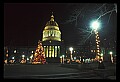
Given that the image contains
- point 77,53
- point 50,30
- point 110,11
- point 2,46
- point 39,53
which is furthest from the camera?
point 50,30

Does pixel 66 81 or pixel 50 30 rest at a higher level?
pixel 50 30

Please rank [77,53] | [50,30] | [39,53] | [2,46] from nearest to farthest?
[2,46], [39,53], [77,53], [50,30]

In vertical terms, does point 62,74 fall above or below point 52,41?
below

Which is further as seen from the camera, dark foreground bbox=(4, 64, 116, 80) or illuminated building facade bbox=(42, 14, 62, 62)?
illuminated building facade bbox=(42, 14, 62, 62)

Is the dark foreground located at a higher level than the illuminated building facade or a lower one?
lower

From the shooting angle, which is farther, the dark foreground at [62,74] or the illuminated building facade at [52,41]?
the illuminated building facade at [52,41]

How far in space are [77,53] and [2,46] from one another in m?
51.6

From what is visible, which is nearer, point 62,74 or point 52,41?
point 62,74

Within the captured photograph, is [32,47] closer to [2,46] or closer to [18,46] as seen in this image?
[18,46]

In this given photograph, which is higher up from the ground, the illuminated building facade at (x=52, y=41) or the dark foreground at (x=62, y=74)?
the illuminated building facade at (x=52, y=41)

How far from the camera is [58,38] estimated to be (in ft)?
214
